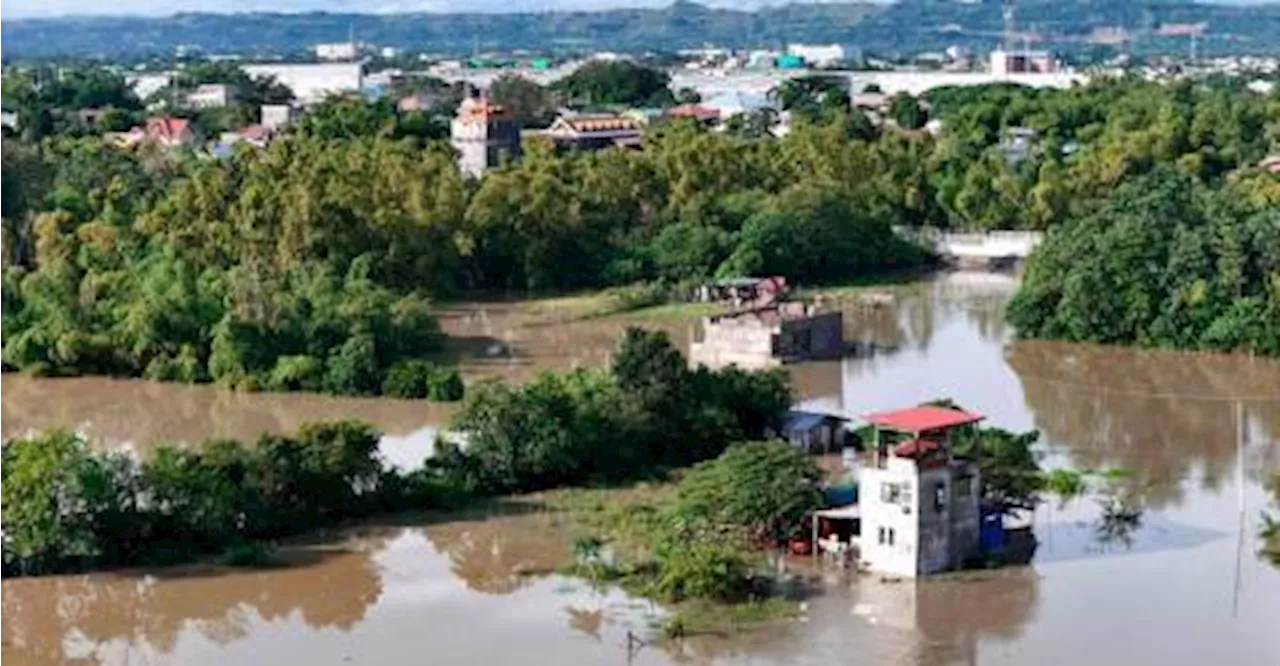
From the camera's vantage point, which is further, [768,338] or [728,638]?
[768,338]

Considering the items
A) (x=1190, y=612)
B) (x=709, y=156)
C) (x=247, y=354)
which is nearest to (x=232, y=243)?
(x=247, y=354)

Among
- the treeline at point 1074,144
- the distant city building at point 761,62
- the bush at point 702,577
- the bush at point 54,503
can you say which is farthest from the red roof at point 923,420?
the distant city building at point 761,62

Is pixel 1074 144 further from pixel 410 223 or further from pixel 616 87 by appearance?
pixel 616 87

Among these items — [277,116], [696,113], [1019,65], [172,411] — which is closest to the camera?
[172,411]

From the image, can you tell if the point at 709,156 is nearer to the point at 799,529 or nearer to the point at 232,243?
the point at 232,243

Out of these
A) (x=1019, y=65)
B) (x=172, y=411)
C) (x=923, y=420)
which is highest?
(x=1019, y=65)

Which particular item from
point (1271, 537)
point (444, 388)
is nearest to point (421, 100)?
point (444, 388)
